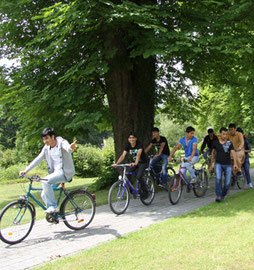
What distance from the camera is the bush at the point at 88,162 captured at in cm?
2535

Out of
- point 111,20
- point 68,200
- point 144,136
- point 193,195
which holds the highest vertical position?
point 111,20

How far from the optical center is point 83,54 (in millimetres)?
11188

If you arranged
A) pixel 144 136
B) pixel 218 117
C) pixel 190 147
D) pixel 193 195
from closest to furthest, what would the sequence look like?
pixel 190 147 < pixel 193 195 < pixel 144 136 < pixel 218 117

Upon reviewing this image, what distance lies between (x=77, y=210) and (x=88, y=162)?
19062mm

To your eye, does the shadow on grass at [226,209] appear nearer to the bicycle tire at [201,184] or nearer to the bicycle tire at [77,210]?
the bicycle tire at [201,184]

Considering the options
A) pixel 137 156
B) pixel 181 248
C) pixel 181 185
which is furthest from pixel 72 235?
pixel 181 185

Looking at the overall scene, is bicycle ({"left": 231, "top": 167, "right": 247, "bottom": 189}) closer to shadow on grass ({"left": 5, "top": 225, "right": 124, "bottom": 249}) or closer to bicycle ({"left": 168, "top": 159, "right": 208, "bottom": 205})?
bicycle ({"left": 168, "top": 159, "right": 208, "bottom": 205})

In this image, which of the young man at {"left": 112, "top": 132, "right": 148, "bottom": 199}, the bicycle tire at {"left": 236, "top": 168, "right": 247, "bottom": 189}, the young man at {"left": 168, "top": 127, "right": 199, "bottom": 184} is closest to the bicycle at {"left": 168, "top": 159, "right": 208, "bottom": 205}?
the young man at {"left": 168, "top": 127, "right": 199, "bottom": 184}

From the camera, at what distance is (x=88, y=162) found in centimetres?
2566

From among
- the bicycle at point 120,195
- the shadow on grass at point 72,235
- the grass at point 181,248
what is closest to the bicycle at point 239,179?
the bicycle at point 120,195

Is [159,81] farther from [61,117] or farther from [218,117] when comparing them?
[218,117]

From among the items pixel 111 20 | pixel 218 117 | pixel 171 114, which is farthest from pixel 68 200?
pixel 218 117

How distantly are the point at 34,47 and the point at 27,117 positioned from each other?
2357 millimetres

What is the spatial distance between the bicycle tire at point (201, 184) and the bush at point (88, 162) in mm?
15485
